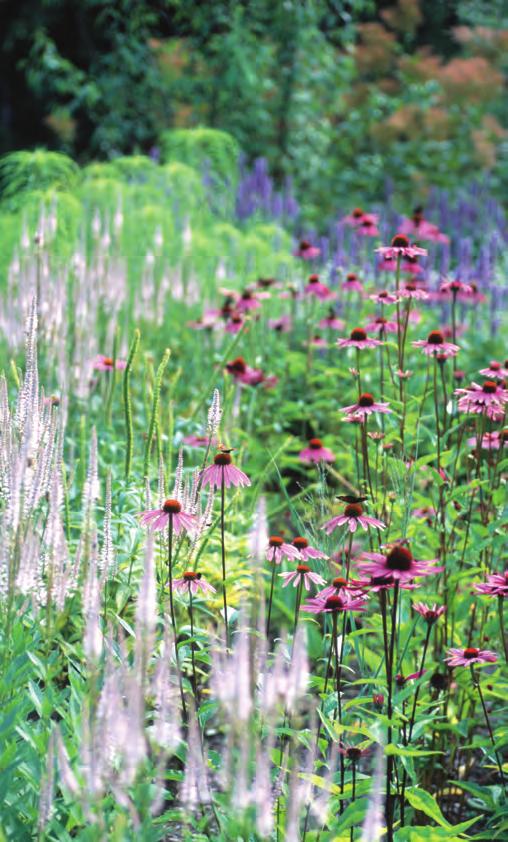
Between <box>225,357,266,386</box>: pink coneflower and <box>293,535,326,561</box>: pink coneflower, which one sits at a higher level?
<box>225,357,266,386</box>: pink coneflower

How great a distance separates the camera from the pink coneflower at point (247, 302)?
4.77m

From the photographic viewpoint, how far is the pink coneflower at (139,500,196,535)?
7.00 ft

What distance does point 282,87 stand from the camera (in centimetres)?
1217

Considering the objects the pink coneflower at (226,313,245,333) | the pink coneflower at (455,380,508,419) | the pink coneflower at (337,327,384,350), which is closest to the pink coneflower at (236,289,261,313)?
the pink coneflower at (226,313,245,333)

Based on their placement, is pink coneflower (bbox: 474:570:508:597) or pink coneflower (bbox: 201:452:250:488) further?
pink coneflower (bbox: 201:452:250:488)

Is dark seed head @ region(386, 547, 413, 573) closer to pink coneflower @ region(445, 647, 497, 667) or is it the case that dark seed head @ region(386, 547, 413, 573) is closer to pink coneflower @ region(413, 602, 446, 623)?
pink coneflower @ region(445, 647, 497, 667)

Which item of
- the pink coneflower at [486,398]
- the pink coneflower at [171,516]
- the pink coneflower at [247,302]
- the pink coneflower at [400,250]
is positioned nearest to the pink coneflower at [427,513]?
the pink coneflower at [486,398]

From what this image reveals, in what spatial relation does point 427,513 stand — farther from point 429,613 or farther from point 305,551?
point 305,551

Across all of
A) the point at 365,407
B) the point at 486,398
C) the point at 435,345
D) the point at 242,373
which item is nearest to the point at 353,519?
the point at 365,407

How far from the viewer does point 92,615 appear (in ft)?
4.93

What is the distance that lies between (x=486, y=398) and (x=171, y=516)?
105cm

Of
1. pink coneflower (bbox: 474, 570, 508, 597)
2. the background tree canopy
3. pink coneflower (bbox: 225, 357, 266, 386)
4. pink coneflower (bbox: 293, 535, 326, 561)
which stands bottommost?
pink coneflower (bbox: 474, 570, 508, 597)

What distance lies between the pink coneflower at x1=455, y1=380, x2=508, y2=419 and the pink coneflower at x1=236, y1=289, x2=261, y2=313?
205cm

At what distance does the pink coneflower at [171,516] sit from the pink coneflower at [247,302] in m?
2.62
